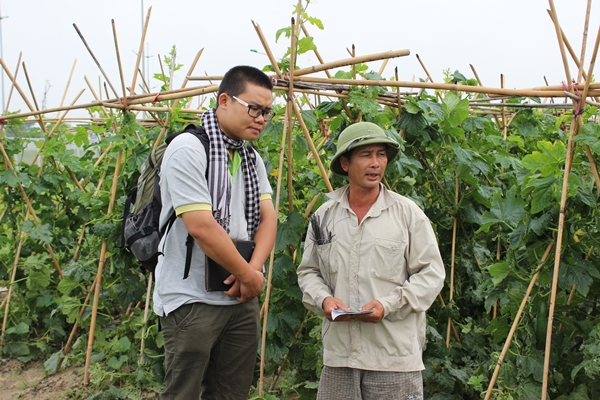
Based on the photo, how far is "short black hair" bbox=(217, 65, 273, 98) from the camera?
2.42 m

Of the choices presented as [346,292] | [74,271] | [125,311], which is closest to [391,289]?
[346,292]

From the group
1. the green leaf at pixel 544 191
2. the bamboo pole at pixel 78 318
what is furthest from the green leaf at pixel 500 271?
the bamboo pole at pixel 78 318

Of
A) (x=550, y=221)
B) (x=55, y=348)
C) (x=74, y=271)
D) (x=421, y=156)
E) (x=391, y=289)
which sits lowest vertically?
(x=55, y=348)

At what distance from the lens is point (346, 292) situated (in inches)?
94.1

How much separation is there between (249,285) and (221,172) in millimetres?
474

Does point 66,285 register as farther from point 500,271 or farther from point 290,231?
point 500,271

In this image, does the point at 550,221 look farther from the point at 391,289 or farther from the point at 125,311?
the point at 125,311

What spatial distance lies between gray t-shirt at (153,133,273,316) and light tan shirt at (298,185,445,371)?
42 cm

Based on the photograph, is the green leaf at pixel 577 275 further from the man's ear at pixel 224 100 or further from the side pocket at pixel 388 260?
the man's ear at pixel 224 100

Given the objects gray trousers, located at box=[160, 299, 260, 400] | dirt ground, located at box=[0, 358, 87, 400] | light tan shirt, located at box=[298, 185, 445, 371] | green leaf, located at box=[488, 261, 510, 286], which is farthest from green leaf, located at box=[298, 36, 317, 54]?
dirt ground, located at box=[0, 358, 87, 400]

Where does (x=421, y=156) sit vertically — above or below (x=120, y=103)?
below

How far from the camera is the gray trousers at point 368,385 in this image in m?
2.30

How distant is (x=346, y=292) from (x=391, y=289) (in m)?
0.18

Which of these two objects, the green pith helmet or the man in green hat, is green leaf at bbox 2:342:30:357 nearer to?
the man in green hat
